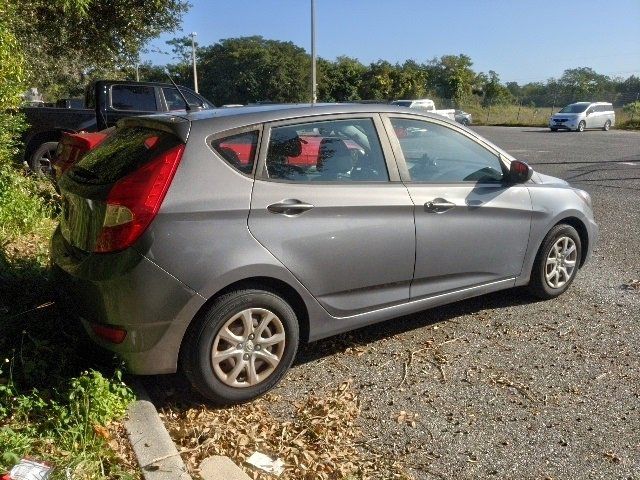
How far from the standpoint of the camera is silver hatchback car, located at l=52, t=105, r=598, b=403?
10.7 feet

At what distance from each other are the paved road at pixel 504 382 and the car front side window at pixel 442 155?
1.10 m

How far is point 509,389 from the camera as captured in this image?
3814mm

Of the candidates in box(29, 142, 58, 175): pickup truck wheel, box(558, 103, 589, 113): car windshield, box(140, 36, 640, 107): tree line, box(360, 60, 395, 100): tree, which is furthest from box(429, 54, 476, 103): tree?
box(29, 142, 58, 175): pickup truck wheel

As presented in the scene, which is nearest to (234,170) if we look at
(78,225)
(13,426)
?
(78,225)

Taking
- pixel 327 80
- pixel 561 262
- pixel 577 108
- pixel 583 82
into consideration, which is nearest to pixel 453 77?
pixel 327 80

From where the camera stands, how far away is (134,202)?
322 cm

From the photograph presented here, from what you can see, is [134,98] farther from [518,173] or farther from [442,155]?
[518,173]

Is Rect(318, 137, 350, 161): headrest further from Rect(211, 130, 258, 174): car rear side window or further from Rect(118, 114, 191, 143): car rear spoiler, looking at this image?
Rect(118, 114, 191, 143): car rear spoiler

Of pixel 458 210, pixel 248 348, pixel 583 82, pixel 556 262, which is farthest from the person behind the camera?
pixel 583 82

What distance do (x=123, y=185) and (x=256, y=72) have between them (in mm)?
59421

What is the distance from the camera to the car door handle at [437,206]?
13.8ft

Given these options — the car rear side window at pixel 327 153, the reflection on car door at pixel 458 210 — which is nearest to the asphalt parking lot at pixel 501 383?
the reflection on car door at pixel 458 210

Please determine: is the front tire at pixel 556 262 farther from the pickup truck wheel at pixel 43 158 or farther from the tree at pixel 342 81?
the tree at pixel 342 81

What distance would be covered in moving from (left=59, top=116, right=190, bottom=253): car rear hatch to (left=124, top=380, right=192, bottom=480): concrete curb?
2.77 ft
